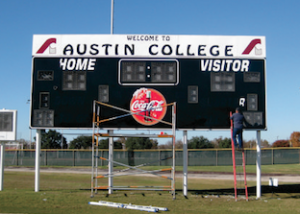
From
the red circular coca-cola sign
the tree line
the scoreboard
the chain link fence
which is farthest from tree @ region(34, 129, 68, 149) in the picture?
the red circular coca-cola sign

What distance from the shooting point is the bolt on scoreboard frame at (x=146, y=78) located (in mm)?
14273

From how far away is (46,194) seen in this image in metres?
13.6

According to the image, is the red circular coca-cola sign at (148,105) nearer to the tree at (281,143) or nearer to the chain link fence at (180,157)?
the chain link fence at (180,157)

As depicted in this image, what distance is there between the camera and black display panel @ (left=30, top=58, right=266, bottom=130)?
46.8 ft

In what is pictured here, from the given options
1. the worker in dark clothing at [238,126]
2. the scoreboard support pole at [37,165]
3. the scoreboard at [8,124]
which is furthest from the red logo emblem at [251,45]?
the scoreboard at [8,124]

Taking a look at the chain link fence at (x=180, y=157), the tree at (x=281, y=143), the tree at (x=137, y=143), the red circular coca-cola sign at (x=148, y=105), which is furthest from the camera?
the tree at (x=281, y=143)

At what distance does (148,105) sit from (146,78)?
116 centimetres

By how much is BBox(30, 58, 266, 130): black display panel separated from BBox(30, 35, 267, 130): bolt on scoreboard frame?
0.04 m

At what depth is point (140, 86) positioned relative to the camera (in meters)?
14.4

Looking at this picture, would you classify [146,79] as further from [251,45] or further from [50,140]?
[50,140]

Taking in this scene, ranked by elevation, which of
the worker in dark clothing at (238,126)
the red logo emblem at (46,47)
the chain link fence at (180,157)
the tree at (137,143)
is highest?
the red logo emblem at (46,47)

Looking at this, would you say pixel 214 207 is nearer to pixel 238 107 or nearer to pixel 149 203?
pixel 149 203

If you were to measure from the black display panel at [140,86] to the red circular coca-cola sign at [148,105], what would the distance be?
154mm

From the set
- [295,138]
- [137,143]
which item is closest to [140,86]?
[137,143]
